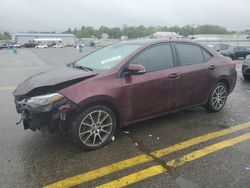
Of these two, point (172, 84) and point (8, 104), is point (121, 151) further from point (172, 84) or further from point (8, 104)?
point (8, 104)

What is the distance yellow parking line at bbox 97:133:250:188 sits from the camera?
3188mm

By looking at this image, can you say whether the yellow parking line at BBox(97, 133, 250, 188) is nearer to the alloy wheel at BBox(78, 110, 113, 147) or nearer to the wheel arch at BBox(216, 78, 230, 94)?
the alloy wheel at BBox(78, 110, 113, 147)

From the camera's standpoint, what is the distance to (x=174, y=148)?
406 centimetres

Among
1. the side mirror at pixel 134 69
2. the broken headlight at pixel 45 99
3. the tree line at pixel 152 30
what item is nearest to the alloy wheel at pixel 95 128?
the broken headlight at pixel 45 99

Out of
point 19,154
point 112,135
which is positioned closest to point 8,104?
point 19,154

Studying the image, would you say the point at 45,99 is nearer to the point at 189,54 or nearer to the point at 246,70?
the point at 189,54

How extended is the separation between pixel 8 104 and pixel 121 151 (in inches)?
149

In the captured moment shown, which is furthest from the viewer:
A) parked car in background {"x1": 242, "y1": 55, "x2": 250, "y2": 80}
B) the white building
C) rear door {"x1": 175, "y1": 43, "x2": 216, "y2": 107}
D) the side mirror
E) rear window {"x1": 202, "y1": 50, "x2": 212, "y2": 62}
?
the white building

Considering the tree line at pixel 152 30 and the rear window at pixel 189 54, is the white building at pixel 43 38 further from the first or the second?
the rear window at pixel 189 54

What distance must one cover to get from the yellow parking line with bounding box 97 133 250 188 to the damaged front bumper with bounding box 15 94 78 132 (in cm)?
111

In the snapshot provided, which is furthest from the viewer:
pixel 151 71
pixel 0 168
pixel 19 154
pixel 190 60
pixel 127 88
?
pixel 190 60

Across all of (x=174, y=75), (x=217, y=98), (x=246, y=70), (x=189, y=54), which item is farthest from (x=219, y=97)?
(x=246, y=70)

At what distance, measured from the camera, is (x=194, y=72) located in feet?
16.7

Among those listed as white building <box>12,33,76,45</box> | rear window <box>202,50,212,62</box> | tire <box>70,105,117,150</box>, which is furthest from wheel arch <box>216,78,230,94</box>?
white building <box>12,33,76,45</box>
